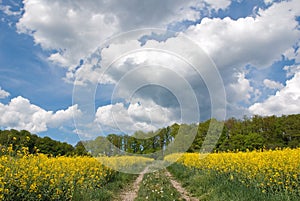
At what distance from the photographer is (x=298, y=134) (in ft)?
158

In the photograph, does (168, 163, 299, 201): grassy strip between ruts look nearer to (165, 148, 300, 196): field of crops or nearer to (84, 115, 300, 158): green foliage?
Answer: (165, 148, 300, 196): field of crops

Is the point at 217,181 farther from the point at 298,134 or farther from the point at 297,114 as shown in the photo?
the point at 297,114

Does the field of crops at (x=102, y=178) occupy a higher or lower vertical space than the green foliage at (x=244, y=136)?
lower

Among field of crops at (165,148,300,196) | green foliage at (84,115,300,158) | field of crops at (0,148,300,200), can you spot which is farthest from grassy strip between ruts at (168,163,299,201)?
green foliage at (84,115,300,158)

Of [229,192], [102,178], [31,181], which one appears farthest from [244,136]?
[31,181]

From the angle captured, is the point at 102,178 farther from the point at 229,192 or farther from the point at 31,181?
the point at 31,181

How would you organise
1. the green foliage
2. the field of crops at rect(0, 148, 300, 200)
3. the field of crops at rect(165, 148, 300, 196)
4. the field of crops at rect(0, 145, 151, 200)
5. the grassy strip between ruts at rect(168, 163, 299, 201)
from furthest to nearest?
1. the green foliage
2. the field of crops at rect(165, 148, 300, 196)
3. the grassy strip between ruts at rect(168, 163, 299, 201)
4. the field of crops at rect(0, 148, 300, 200)
5. the field of crops at rect(0, 145, 151, 200)

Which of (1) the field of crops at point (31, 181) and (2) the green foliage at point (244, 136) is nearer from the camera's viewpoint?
(1) the field of crops at point (31, 181)

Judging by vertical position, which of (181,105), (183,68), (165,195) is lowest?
(165,195)

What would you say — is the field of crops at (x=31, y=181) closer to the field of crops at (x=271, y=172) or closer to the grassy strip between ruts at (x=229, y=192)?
the grassy strip between ruts at (x=229, y=192)

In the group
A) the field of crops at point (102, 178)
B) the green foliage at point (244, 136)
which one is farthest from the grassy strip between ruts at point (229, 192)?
the green foliage at point (244, 136)

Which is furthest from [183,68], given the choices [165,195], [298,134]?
[298,134]

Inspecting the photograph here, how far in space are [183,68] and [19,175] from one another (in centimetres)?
743

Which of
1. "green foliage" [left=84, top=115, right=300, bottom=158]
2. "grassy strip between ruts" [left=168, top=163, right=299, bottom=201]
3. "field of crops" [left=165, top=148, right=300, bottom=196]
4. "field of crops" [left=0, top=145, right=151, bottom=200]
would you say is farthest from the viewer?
"green foliage" [left=84, top=115, right=300, bottom=158]
